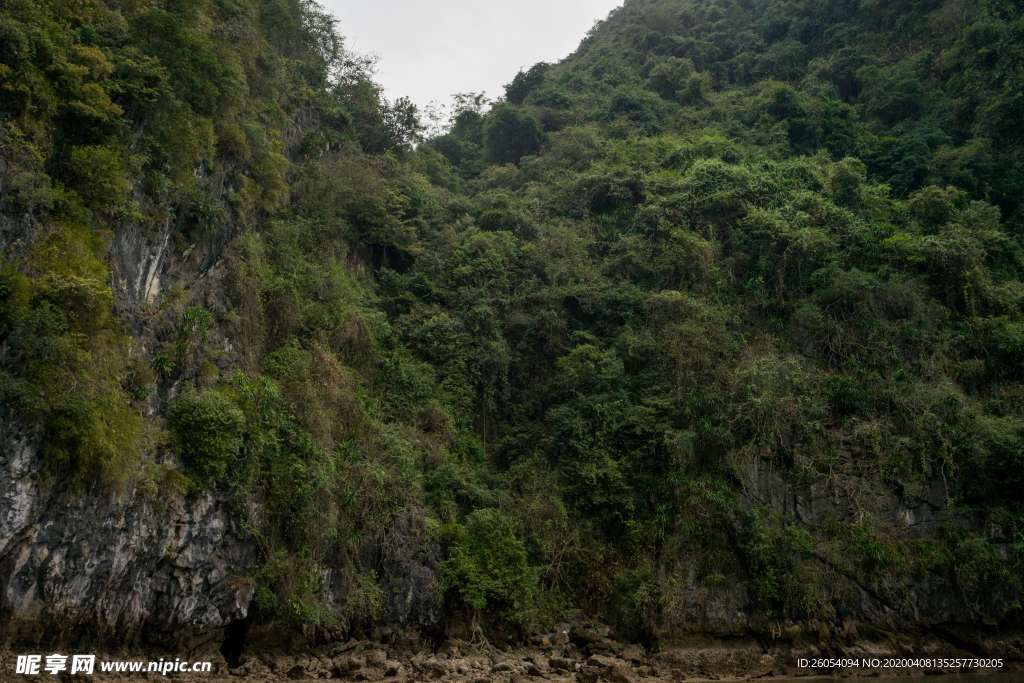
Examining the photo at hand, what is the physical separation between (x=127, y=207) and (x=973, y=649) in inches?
817

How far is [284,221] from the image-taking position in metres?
19.6

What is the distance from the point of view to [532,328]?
20906 millimetres

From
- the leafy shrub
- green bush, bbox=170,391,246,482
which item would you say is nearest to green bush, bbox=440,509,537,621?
green bush, bbox=170,391,246,482

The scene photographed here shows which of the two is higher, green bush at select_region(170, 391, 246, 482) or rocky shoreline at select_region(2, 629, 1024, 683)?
green bush at select_region(170, 391, 246, 482)

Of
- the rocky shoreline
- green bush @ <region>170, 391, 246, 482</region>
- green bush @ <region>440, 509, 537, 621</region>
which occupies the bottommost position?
the rocky shoreline

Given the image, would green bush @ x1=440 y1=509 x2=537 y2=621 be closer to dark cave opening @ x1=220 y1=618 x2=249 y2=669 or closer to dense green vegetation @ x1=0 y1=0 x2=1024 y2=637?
dense green vegetation @ x1=0 y1=0 x2=1024 y2=637

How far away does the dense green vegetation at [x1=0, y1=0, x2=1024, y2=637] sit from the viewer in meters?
12.2

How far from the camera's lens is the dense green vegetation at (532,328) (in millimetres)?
12203

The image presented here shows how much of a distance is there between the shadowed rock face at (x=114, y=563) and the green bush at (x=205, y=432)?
669mm

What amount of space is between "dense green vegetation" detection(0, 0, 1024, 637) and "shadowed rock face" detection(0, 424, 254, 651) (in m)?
0.42

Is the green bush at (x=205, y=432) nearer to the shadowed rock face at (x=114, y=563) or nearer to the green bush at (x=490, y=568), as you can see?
the shadowed rock face at (x=114, y=563)

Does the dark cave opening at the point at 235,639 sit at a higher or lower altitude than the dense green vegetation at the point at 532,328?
lower

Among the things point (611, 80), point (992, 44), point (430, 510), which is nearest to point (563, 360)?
point (430, 510)

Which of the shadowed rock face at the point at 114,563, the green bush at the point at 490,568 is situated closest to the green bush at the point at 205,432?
the shadowed rock face at the point at 114,563
